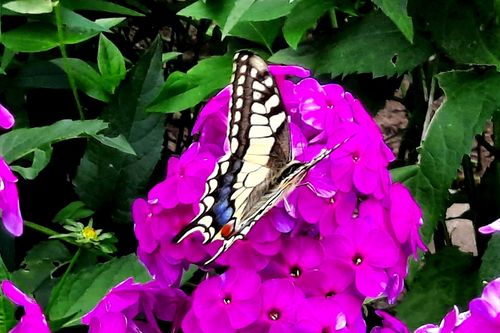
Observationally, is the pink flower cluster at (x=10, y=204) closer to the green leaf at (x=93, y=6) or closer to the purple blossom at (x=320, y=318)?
the purple blossom at (x=320, y=318)

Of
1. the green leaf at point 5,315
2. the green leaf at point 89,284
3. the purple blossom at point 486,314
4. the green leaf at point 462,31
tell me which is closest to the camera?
the purple blossom at point 486,314

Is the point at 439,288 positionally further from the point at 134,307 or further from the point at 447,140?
the point at 134,307

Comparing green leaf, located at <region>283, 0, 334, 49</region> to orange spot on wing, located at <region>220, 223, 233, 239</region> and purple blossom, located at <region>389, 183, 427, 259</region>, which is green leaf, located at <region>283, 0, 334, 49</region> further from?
orange spot on wing, located at <region>220, 223, 233, 239</region>

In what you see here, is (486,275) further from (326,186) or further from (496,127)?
(326,186)

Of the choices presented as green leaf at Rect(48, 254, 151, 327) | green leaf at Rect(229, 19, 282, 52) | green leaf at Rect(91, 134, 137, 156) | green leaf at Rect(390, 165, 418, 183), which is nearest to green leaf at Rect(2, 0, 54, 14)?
green leaf at Rect(91, 134, 137, 156)

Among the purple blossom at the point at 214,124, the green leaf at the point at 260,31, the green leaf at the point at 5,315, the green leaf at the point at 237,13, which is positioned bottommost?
the green leaf at the point at 260,31

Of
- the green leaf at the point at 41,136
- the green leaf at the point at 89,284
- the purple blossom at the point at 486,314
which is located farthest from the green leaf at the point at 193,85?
the purple blossom at the point at 486,314

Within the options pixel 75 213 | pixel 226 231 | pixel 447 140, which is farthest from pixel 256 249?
pixel 75 213
